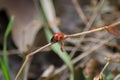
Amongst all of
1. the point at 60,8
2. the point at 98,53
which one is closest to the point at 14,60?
the point at 98,53

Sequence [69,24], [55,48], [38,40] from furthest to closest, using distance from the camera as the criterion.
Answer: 1. [69,24]
2. [38,40]
3. [55,48]

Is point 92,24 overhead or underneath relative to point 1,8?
underneath

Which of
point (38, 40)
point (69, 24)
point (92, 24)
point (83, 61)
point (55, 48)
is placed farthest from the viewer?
point (69, 24)

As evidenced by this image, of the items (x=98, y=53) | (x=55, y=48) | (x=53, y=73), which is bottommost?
(x=98, y=53)

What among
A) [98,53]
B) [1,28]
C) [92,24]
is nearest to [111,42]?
[98,53]

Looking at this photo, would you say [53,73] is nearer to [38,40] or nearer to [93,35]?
[38,40]

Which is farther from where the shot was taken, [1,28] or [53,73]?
[1,28]

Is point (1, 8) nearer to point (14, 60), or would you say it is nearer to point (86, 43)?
point (14, 60)
